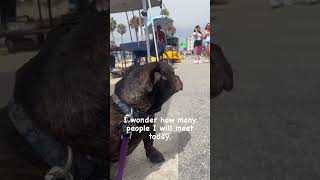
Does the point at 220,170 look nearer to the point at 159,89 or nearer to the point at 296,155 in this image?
the point at 296,155

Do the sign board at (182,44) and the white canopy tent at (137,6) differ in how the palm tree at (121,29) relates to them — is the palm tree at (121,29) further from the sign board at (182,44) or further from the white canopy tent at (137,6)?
the sign board at (182,44)

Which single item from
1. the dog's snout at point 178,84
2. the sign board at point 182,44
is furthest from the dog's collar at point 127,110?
the sign board at point 182,44

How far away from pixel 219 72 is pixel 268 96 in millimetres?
372

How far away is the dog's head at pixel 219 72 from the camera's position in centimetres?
155

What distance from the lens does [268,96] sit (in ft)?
6.15

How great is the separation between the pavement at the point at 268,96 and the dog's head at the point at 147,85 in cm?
19

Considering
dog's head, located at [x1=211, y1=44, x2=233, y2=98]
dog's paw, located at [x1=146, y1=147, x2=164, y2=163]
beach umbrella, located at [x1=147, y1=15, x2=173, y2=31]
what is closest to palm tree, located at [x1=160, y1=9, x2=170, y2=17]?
Result: beach umbrella, located at [x1=147, y1=15, x2=173, y2=31]

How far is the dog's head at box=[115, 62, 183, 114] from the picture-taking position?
1.48m

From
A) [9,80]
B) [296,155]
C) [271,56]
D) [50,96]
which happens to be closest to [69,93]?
[50,96]

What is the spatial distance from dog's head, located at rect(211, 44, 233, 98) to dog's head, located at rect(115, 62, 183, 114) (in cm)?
12

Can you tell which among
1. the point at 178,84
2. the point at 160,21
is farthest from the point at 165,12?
the point at 178,84

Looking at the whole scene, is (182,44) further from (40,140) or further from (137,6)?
(40,140)

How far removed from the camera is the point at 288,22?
1638 millimetres

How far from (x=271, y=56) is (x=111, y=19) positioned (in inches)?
27.5
